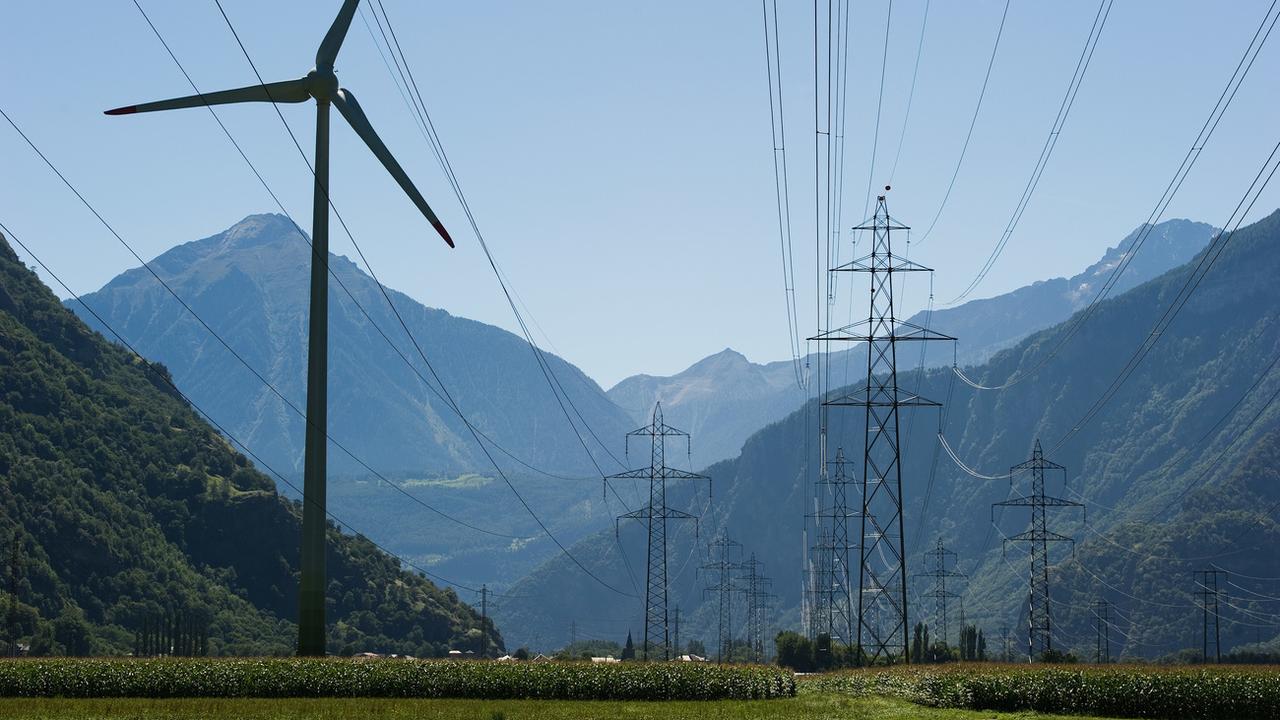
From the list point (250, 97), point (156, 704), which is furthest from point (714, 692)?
point (250, 97)

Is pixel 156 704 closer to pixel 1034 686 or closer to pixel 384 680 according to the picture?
pixel 384 680

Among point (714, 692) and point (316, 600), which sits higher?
point (316, 600)

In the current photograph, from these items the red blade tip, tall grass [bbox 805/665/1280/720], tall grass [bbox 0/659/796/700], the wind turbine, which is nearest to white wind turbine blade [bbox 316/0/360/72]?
the wind turbine

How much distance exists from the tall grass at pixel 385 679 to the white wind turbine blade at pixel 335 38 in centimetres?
3159

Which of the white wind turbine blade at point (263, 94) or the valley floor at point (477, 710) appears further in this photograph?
the white wind turbine blade at point (263, 94)

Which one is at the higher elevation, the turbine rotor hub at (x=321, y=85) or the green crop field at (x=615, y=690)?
the turbine rotor hub at (x=321, y=85)

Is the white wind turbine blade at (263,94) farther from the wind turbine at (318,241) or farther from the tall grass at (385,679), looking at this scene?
the tall grass at (385,679)

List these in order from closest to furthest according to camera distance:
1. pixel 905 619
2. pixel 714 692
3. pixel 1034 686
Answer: pixel 1034 686 < pixel 714 692 < pixel 905 619

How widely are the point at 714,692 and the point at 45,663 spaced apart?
112 ft

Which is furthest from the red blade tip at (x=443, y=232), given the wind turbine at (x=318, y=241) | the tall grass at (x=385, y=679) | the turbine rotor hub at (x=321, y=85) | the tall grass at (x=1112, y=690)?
the tall grass at (x=1112, y=690)

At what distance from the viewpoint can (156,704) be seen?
6219cm

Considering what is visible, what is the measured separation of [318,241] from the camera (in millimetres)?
72000

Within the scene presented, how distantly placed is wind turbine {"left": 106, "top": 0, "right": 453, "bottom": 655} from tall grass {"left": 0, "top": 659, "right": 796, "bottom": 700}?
239 centimetres

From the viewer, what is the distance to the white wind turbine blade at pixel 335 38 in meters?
77.2
